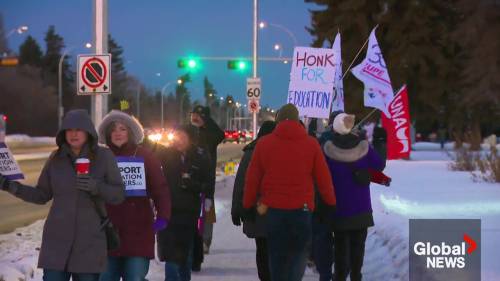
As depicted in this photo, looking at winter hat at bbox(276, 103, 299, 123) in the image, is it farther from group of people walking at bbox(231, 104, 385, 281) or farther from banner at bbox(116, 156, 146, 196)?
banner at bbox(116, 156, 146, 196)

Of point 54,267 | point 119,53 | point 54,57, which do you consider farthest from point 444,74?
point 119,53

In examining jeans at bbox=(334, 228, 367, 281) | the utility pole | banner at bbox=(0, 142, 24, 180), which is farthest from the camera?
the utility pole

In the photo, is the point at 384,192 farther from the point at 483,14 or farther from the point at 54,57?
the point at 54,57

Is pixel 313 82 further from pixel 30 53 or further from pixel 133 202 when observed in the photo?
pixel 30 53

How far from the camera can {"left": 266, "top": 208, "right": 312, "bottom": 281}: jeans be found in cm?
625

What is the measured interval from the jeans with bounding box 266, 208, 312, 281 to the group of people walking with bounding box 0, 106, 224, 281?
0.95 m

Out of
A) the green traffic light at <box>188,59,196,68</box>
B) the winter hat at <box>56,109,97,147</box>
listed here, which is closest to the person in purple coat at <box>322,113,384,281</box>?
the winter hat at <box>56,109,97,147</box>

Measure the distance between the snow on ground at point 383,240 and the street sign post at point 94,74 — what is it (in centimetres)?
239

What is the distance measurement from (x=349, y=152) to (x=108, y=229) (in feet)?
9.65

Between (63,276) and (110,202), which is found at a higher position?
(110,202)

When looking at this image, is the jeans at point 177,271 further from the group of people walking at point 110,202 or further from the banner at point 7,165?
the banner at point 7,165

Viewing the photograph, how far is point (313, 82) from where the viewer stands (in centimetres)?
1234

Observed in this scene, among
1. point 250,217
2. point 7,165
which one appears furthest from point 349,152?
point 7,165

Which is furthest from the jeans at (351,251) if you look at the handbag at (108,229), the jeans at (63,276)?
the jeans at (63,276)
